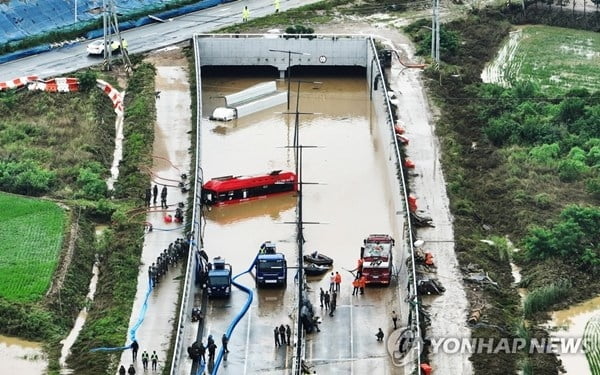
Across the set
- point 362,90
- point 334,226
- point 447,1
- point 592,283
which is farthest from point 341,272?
point 447,1

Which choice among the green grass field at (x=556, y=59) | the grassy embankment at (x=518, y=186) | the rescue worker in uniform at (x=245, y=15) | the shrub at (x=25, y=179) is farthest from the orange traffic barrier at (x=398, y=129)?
the rescue worker in uniform at (x=245, y=15)

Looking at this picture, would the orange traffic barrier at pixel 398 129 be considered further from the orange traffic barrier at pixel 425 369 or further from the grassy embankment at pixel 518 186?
the orange traffic barrier at pixel 425 369

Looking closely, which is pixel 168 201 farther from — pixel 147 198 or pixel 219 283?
pixel 219 283

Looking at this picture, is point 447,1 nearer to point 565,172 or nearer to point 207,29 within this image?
point 207,29

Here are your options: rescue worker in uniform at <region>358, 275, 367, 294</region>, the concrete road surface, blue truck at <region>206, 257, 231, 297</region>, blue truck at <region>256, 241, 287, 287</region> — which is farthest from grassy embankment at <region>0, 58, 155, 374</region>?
rescue worker in uniform at <region>358, 275, 367, 294</region>

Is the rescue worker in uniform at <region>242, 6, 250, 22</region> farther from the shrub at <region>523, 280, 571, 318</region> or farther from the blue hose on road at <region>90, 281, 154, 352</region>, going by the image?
the shrub at <region>523, 280, 571, 318</region>

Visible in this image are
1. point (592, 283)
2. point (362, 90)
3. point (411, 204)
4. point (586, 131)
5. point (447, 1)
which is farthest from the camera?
point (447, 1)
